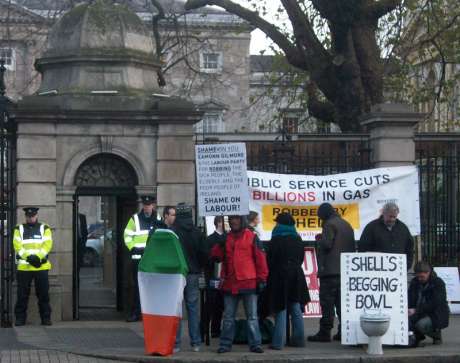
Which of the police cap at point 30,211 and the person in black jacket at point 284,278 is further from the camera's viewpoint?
the police cap at point 30,211

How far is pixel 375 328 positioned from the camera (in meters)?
13.9

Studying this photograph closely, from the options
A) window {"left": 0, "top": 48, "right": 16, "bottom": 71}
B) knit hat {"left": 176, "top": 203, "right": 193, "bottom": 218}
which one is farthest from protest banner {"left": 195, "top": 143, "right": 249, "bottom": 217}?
window {"left": 0, "top": 48, "right": 16, "bottom": 71}

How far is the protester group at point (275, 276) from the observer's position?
45.6 ft

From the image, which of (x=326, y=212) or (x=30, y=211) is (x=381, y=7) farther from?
(x=30, y=211)

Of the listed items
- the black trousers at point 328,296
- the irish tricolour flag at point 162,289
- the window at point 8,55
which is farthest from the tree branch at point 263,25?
the irish tricolour flag at point 162,289

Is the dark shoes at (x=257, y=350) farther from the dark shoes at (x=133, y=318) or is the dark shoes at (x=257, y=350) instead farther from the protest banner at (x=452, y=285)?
the protest banner at (x=452, y=285)

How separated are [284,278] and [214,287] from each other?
2.93 ft

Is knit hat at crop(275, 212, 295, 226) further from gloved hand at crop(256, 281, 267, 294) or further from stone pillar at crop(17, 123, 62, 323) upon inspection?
stone pillar at crop(17, 123, 62, 323)

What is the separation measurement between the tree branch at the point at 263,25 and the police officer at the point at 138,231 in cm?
864

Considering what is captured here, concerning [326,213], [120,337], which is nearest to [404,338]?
[326,213]

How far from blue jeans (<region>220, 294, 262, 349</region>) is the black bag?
816 millimetres

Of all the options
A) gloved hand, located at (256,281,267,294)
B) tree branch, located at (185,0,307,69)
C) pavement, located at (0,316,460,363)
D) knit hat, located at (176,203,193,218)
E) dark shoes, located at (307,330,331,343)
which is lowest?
pavement, located at (0,316,460,363)

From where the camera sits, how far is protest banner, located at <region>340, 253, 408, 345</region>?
565 inches

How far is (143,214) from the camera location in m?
17.1
